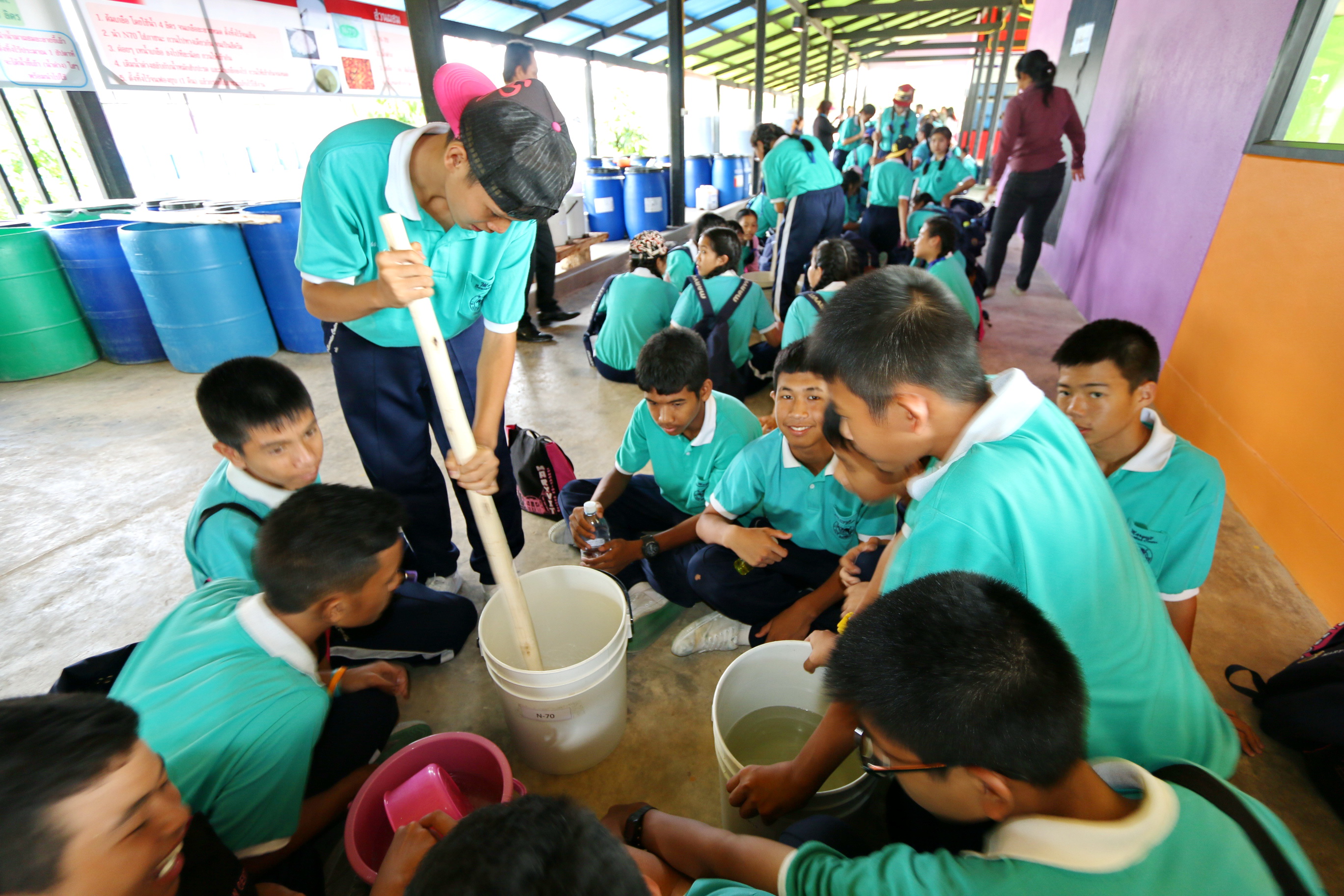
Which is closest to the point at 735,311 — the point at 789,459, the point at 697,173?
the point at 789,459

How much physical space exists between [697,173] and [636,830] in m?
10.6

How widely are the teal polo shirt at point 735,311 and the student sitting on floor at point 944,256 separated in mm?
1014

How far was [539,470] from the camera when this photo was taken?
2326 millimetres

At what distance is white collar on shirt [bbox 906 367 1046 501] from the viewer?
85cm

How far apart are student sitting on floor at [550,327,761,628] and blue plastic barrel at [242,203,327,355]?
10.2ft

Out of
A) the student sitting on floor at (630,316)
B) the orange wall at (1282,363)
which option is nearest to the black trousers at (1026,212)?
the orange wall at (1282,363)

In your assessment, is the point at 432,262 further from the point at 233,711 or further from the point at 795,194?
the point at 795,194

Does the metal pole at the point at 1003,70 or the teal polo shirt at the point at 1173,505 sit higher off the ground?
the metal pole at the point at 1003,70

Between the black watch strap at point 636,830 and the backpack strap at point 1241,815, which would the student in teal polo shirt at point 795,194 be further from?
the backpack strap at point 1241,815

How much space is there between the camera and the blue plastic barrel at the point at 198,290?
3.60m

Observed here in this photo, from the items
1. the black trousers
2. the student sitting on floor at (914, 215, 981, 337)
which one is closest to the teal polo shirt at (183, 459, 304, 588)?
the student sitting on floor at (914, 215, 981, 337)

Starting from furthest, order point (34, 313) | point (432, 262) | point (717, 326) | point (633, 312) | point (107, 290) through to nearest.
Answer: point (107, 290) < point (34, 313) < point (633, 312) < point (717, 326) < point (432, 262)

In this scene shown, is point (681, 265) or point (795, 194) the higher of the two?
point (795, 194)

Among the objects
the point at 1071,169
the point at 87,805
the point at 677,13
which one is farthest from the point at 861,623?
the point at 677,13
